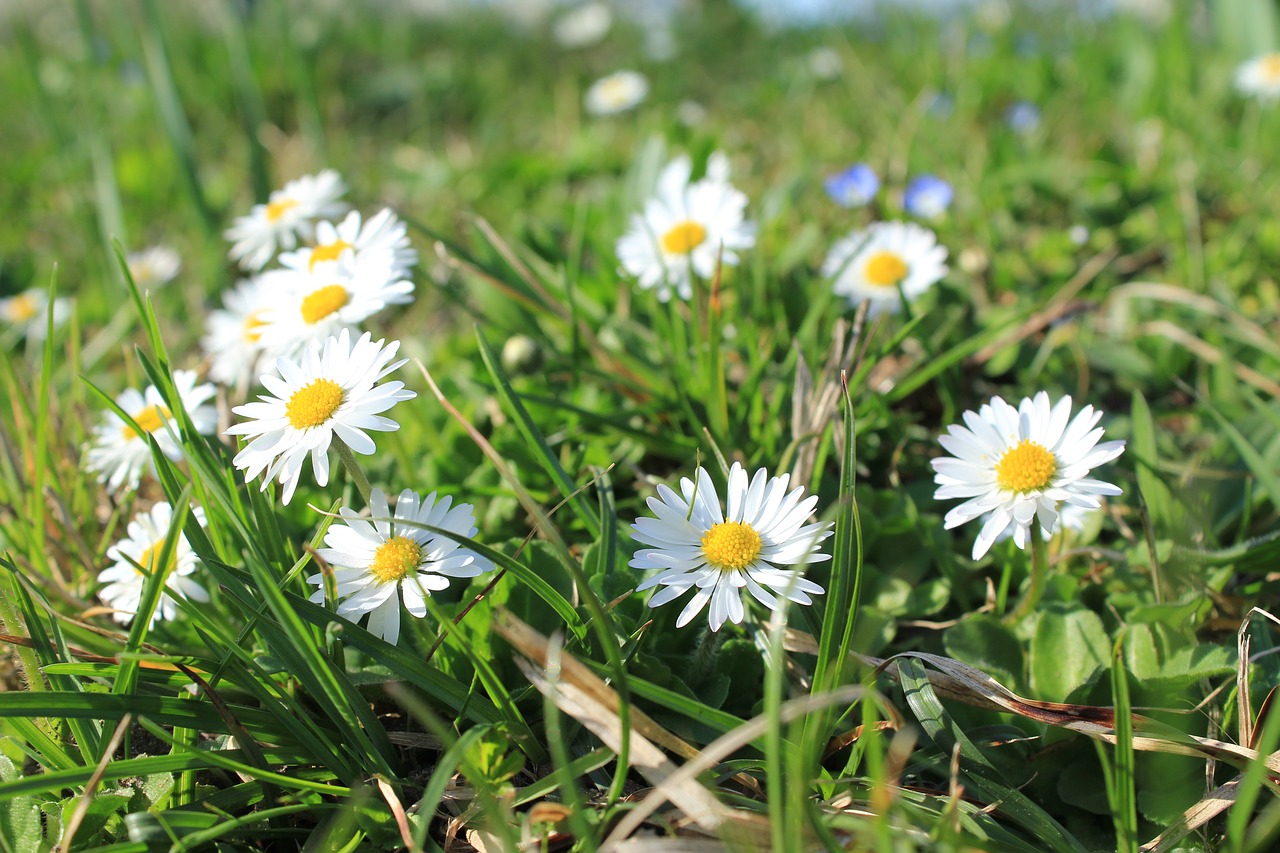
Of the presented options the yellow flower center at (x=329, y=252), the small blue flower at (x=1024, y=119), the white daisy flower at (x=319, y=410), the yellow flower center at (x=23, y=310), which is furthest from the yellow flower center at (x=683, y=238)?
the yellow flower center at (x=23, y=310)

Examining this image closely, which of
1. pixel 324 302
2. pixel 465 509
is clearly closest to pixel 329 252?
pixel 324 302

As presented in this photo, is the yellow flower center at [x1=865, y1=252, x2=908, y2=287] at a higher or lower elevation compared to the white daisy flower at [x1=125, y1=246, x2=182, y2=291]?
lower

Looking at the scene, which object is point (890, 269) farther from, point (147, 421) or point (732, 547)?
point (147, 421)

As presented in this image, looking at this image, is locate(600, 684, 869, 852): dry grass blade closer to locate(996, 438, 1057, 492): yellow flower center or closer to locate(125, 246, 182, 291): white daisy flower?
locate(996, 438, 1057, 492): yellow flower center

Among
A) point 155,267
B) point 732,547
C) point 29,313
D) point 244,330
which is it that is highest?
point 155,267

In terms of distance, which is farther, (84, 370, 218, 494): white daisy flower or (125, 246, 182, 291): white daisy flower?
(125, 246, 182, 291): white daisy flower

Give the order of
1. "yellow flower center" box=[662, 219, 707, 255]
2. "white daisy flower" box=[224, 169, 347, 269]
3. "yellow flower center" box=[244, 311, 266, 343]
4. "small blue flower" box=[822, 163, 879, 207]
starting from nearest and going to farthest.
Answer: "yellow flower center" box=[244, 311, 266, 343], "white daisy flower" box=[224, 169, 347, 269], "yellow flower center" box=[662, 219, 707, 255], "small blue flower" box=[822, 163, 879, 207]

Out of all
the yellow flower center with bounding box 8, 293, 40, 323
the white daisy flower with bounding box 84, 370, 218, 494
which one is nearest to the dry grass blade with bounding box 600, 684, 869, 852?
the white daisy flower with bounding box 84, 370, 218, 494
